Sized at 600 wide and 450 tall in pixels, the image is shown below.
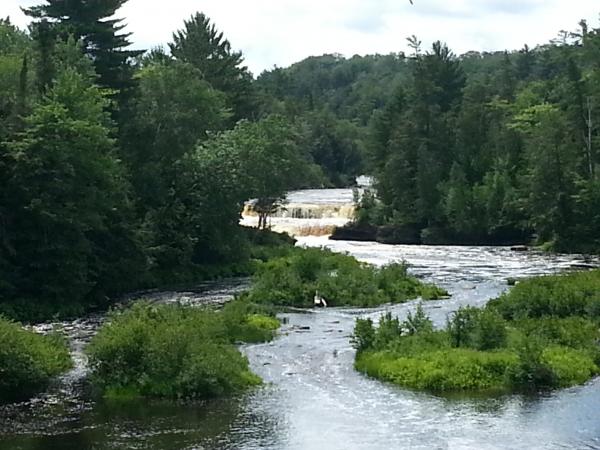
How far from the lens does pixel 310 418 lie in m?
25.5

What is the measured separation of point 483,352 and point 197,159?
111 feet

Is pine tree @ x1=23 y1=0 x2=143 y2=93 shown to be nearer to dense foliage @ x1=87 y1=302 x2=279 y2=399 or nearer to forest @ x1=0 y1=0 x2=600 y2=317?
forest @ x1=0 y1=0 x2=600 y2=317

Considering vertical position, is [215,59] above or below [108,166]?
above

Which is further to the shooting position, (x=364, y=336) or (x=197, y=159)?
(x=197, y=159)

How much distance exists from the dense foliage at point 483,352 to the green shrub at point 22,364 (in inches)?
378

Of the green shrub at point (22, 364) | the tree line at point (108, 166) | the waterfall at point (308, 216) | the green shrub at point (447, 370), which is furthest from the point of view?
the waterfall at point (308, 216)

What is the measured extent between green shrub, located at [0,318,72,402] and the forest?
41.3ft

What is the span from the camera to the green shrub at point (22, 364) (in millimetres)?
27484

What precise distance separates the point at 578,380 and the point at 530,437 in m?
6.30

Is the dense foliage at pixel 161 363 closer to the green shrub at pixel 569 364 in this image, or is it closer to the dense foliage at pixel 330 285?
the green shrub at pixel 569 364

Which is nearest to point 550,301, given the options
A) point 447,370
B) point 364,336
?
point 364,336

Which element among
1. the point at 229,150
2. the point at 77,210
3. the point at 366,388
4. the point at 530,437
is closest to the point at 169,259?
the point at 229,150

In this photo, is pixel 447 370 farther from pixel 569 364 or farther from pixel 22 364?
pixel 22 364

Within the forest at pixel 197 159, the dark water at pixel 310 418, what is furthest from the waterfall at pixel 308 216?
the dark water at pixel 310 418
